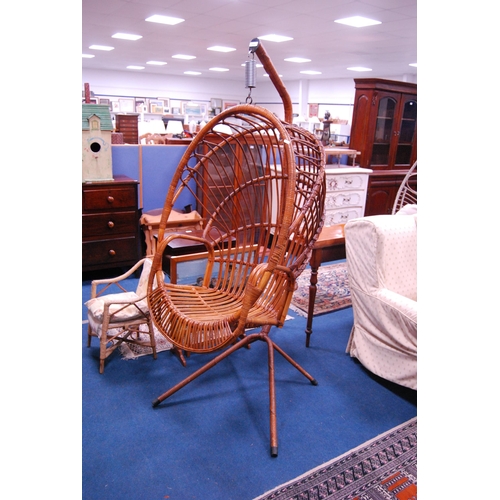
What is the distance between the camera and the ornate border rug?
10.4ft

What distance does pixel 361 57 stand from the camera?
9.19m

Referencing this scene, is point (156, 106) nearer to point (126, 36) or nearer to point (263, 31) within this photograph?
point (126, 36)

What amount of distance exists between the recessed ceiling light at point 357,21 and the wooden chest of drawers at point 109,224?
175 inches

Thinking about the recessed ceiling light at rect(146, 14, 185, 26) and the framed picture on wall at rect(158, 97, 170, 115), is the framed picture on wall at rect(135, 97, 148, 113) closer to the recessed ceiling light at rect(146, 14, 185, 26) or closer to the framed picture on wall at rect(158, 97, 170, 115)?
the framed picture on wall at rect(158, 97, 170, 115)

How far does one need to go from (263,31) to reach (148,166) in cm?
429

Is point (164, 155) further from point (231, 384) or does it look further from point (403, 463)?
point (403, 463)

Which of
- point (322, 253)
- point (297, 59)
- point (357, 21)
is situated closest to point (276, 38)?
point (357, 21)

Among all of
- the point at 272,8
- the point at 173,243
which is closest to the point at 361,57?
the point at 272,8

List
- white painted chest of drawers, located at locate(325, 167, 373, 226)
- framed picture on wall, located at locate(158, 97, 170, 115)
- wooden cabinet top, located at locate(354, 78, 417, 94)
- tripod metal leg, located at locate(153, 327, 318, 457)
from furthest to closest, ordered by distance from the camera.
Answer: framed picture on wall, located at locate(158, 97, 170, 115) < wooden cabinet top, located at locate(354, 78, 417, 94) < white painted chest of drawers, located at locate(325, 167, 373, 226) < tripod metal leg, located at locate(153, 327, 318, 457)

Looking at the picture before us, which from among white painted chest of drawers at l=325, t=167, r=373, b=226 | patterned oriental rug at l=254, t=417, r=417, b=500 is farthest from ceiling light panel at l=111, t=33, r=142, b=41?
patterned oriental rug at l=254, t=417, r=417, b=500

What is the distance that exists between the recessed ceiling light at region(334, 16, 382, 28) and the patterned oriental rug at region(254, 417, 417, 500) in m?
5.80

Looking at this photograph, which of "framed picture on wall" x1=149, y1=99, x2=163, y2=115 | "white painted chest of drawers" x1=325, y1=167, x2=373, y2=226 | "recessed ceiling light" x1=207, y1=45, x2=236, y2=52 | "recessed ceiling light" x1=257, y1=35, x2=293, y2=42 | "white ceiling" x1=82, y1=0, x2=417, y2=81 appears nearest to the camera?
"white painted chest of drawers" x1=325, y1=167, x2=373, y2=226

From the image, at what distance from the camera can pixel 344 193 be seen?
480 centimetres
